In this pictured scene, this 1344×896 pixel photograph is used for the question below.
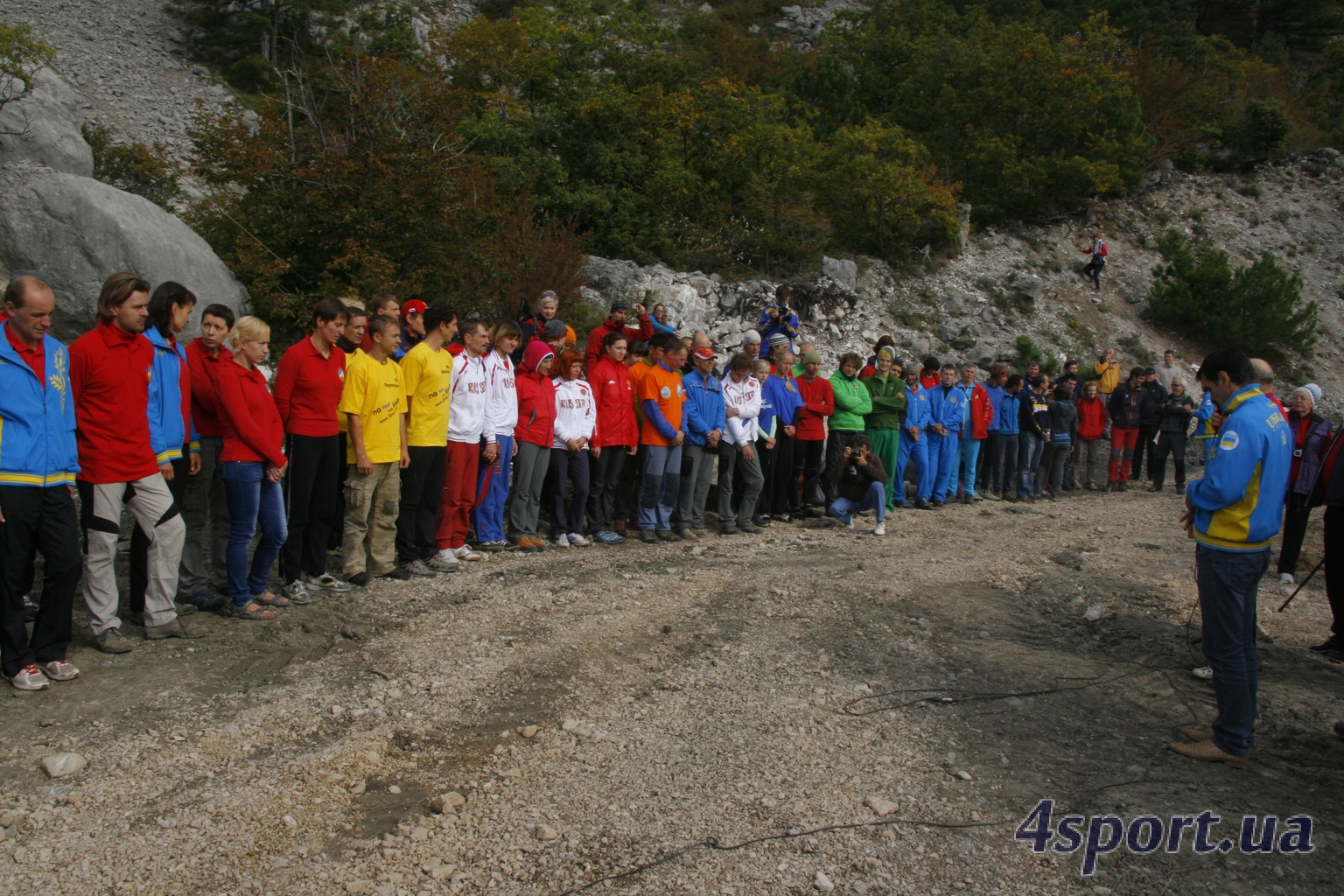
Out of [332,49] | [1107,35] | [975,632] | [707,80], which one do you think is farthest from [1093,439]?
[332,49]

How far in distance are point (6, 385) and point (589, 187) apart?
19.1 metres

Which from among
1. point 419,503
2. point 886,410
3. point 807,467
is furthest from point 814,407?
point 419,503

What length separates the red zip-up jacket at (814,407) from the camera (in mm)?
10391

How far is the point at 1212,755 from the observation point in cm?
435

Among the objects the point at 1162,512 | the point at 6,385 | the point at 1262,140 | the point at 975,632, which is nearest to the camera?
the point at 6,385

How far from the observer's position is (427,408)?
7.00 metres

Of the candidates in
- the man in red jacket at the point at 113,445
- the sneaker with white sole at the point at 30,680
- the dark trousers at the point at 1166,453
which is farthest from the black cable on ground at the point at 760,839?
the dark trousers at the point at 1166,453

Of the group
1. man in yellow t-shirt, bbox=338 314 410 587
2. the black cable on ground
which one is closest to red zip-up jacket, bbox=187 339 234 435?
man in yellow t-shirt, bbox=338 314 410 587

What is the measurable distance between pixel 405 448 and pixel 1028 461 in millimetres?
10724

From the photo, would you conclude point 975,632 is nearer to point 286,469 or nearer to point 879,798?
point 879,798

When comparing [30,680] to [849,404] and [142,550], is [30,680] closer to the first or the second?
[142,550]

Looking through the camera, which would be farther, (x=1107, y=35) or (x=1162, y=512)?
(x=1107, y=35)

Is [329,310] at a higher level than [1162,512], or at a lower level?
higher

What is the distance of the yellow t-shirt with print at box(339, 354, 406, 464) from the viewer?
250 inches
